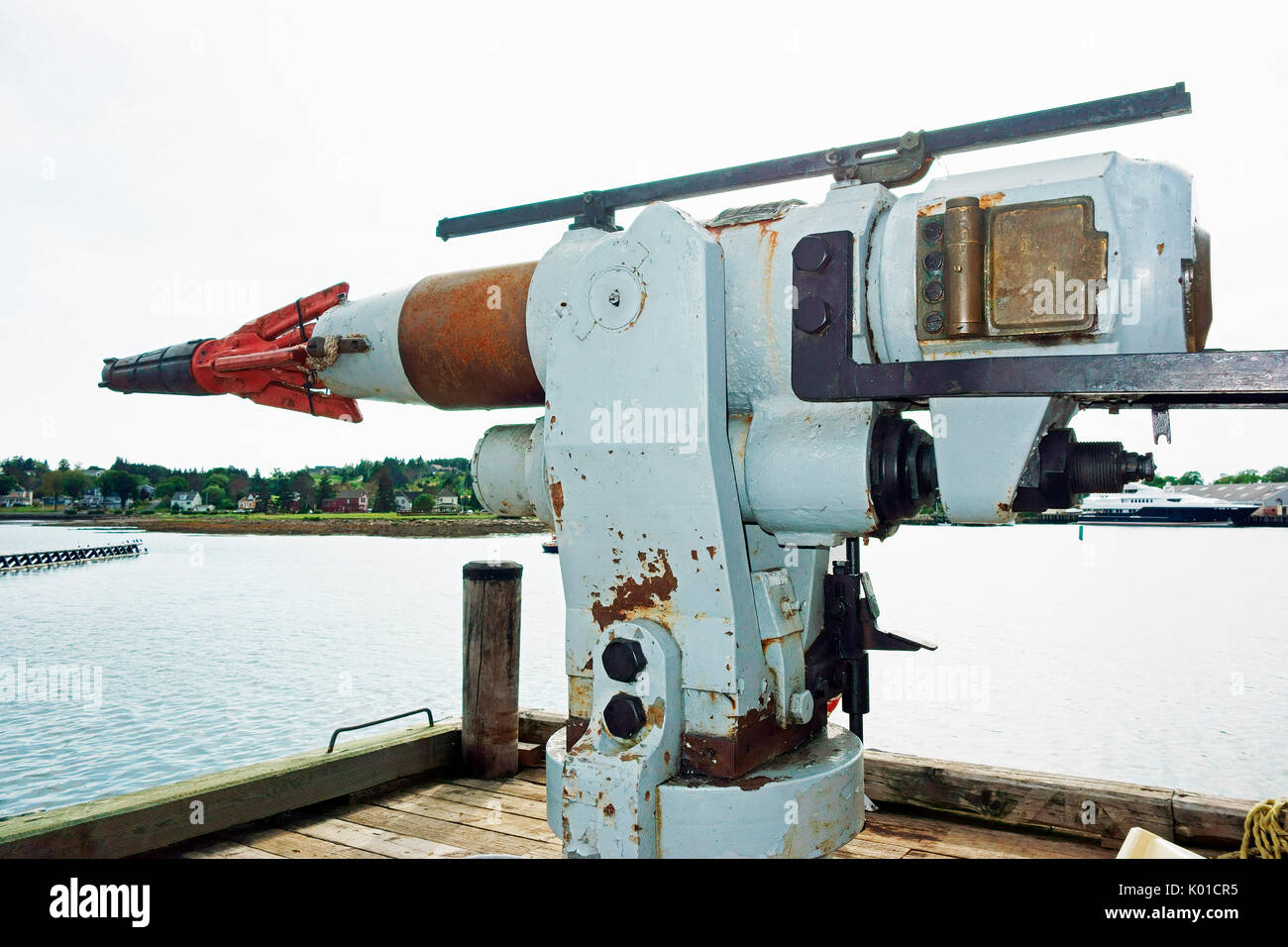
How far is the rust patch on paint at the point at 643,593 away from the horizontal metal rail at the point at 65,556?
43.0 metres

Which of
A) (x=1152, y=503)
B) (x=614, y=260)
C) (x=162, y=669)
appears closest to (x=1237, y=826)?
(x=614, y=260)

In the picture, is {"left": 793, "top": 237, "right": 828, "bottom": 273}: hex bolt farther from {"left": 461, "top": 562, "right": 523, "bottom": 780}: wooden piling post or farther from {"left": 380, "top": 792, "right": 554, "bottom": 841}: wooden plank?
{"left": 461, "top": 562, "right": 523, "bottom": 780}: wooden piling post

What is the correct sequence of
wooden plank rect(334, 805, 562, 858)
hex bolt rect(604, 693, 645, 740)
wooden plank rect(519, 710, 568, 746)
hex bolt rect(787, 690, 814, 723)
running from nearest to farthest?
hex bolt rect(604, 693, 645, 740)
hex bolt rect(787, 690, 814, 723)
wooden plank rect(334, 805, 562, 858)
wooden plank rect(519, 710, 568, 746)

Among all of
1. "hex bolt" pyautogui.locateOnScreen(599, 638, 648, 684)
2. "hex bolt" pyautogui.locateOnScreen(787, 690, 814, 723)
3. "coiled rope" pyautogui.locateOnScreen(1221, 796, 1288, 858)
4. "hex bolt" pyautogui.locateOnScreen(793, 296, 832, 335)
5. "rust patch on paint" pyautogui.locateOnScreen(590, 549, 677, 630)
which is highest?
"hex bolt" pyautogui.locateOnScreen(793, 296, 832, 335)

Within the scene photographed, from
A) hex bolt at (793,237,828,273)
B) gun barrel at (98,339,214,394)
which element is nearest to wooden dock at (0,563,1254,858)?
gun barrel at (98,339,214,394)

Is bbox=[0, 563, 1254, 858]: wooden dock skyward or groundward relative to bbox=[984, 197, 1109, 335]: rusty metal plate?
groundward

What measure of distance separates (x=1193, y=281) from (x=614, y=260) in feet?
4.01

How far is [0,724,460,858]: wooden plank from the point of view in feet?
9.49

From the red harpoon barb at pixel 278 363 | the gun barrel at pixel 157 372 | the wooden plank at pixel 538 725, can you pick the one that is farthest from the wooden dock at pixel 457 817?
the gun barrel at pixel 157 372

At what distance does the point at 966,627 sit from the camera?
17.4 m

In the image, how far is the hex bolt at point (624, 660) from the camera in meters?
2.14

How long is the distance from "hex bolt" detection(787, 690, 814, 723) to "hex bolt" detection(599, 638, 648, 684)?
42 cm
